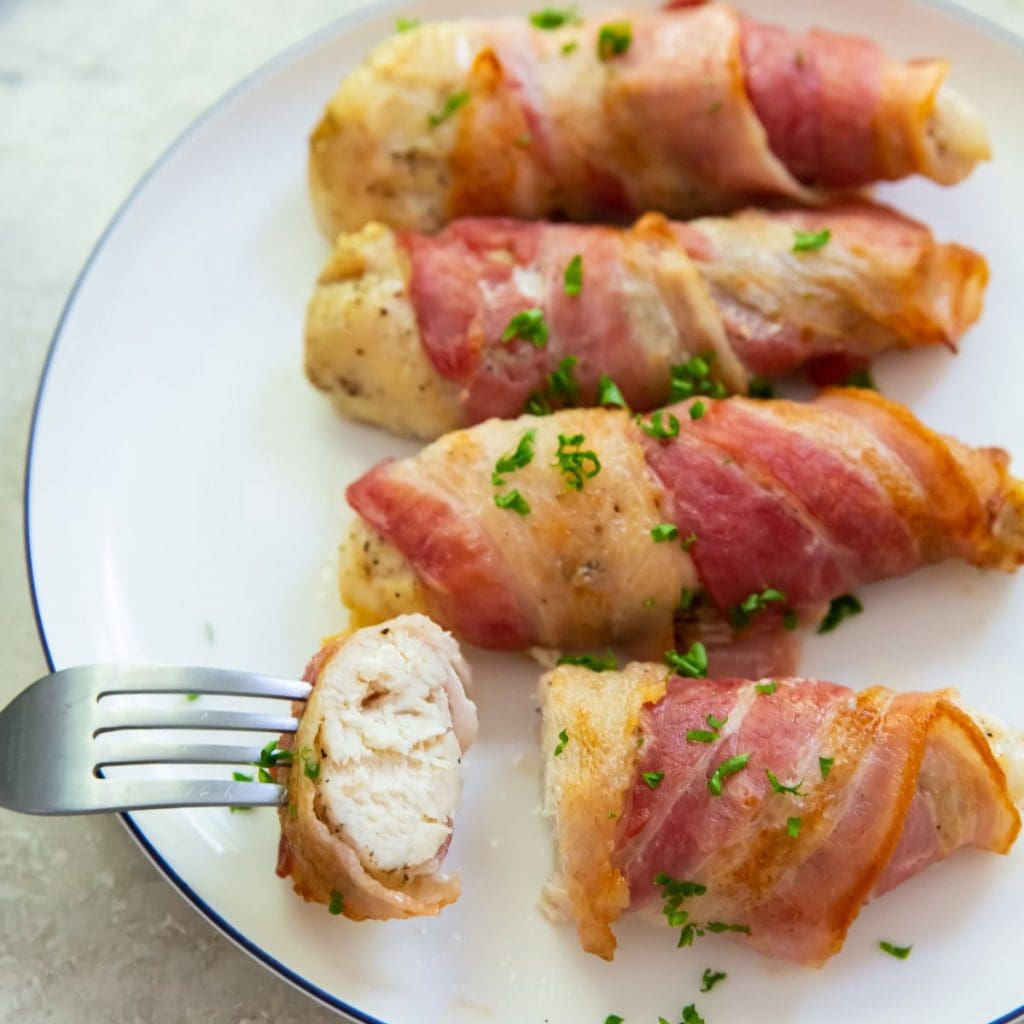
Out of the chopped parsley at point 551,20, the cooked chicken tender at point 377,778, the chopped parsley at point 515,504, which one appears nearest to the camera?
the cooked chicken tender at point 377,778

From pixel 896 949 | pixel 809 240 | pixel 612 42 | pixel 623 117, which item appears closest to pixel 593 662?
pixel 896 949

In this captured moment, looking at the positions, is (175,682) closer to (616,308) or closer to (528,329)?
(528,329)

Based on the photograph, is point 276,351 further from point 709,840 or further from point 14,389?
point 709,840

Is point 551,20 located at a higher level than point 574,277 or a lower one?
higher

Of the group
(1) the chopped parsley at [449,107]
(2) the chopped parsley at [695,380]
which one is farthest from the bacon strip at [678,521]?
(1) the chopped parsley at [449,107]

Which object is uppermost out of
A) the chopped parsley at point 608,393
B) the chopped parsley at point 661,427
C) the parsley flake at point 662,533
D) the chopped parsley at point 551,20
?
the chopped parsley at point 551,20

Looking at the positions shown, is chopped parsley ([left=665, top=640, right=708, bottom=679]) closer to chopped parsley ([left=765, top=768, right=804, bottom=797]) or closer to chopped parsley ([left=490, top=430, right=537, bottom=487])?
chopped parsley ([left=765, top=768, right=804, bottom=797])

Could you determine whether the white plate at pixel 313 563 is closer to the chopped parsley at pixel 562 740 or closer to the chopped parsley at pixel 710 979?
the chopped parsley at pixel 710 979
